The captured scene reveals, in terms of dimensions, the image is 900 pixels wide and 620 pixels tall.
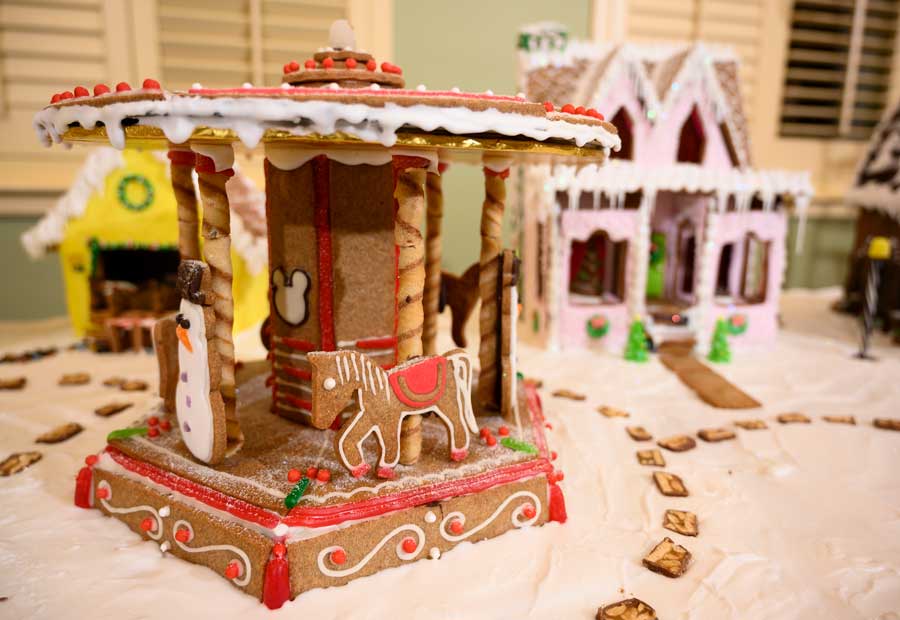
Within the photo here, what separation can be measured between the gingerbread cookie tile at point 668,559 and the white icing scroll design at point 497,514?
1.55ft

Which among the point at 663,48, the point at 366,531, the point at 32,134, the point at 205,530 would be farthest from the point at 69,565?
the point at 663,48

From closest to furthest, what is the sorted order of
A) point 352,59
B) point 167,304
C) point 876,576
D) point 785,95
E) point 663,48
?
1. point 876,576
2. point 352,59
3. point 167,304
4. point 663,48
5. point 785,95

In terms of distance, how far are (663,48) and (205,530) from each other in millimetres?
5352

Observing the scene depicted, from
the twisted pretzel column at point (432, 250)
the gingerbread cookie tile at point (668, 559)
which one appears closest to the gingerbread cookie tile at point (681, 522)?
the gingerbread cookie tile at point (668, 559)

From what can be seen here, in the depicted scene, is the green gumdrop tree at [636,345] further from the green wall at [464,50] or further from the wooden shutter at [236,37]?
the wooden shutter at [236,37]

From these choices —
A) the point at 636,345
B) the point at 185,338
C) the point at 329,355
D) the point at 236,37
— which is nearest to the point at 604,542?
the point at 329,355

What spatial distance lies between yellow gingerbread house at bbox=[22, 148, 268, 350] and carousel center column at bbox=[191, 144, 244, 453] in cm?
225

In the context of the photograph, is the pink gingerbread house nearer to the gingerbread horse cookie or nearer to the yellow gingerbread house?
the yellow gingerbread house

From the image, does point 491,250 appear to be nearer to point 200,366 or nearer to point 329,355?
point 329,355

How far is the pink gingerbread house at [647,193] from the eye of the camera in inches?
190

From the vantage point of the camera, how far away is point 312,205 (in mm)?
2707

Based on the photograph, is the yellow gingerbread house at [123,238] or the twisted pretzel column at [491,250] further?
the yellow gingerbread house at [123,238]

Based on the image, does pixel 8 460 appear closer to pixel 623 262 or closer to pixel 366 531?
pixel 366 531

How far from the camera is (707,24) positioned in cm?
674
